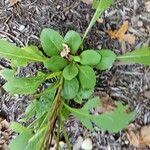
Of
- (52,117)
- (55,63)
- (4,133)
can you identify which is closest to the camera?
(52,117)

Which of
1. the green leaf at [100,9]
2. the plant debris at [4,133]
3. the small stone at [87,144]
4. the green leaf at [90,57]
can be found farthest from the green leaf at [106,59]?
the plant debris at [4,133]

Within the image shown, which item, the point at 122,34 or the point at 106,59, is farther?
the point at 122,34

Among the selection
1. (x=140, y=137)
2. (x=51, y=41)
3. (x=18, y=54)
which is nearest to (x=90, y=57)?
(x=51, y=41)

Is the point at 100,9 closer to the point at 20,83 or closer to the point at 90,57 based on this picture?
the point at 90,57

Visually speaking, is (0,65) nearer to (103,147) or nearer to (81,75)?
(81,75)

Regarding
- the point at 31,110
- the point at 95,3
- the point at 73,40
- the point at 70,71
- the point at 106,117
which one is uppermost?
the point at 95,3

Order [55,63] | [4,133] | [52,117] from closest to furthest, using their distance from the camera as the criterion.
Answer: [52,117] < [55,63] < [4,133]
